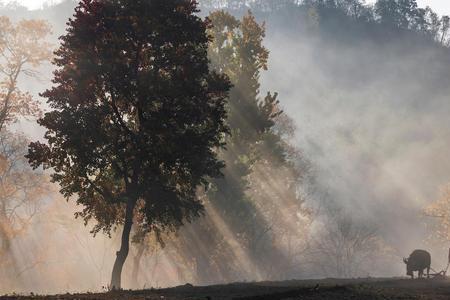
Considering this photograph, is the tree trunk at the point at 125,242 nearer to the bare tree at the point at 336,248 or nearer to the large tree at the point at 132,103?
the large tree at the point at 132,103

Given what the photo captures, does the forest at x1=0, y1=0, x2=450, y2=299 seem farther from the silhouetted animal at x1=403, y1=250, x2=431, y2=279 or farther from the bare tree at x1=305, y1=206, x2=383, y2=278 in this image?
the silhouetted animal at x1=403, y1=250, x2=431, y2=279

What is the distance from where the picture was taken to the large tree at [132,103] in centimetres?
1739

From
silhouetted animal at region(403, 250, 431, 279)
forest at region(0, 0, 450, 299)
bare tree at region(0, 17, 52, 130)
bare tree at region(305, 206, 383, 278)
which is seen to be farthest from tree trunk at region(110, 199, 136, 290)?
bare tree at region(305, 206, 383, 278)

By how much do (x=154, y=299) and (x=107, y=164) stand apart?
27.7 ft

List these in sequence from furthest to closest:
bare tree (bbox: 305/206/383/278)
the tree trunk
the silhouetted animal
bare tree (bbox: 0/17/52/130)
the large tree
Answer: bare tree (bbox: 305/206/383/278)
bare tree (bbox: 0/17/52/130)
the silhouetted animal
the tree trunk
the large tree

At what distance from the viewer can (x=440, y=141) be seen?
443 ft

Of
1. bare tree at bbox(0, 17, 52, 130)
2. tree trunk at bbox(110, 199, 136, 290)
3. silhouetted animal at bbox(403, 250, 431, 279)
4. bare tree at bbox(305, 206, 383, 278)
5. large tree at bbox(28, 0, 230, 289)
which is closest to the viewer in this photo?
large tree at bbox(28, 0, 230, 289)

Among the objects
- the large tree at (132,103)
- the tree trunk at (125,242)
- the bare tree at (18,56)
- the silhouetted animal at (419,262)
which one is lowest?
the silhouetted animal at (419,262)

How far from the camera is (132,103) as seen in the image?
709 inches

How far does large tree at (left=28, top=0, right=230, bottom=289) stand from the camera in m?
17.4

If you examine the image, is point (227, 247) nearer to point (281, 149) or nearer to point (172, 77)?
point (281, 149)

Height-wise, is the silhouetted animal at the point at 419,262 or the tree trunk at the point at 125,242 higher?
the tree trunk at the point at 125,242

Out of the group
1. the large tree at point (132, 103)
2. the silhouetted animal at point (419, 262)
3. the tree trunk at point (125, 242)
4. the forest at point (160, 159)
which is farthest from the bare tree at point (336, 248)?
the large tree at point (132, 103)

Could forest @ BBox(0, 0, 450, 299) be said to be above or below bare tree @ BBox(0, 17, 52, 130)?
below
